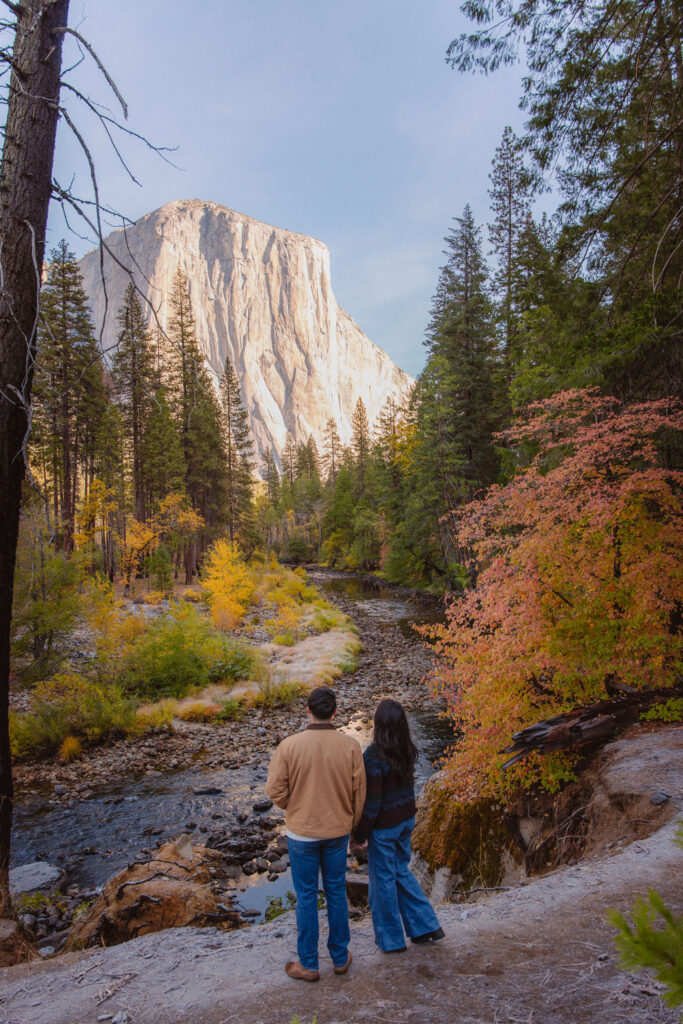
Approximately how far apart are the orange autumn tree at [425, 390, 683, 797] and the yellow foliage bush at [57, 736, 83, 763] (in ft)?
24.2

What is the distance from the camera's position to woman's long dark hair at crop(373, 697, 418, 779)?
2998mm

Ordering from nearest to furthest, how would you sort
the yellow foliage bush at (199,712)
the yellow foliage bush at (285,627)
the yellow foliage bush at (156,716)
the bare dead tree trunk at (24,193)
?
the bare dead tree trunk at (24,193) → the yellow foliage bush at (156,716) → the yellow foliage bush at (199,712) → the yellow foliage bush at (285,627)

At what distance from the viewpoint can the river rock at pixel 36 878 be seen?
5.87 m

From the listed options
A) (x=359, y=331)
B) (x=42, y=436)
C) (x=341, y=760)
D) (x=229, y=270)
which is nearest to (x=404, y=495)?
(x=42, y=436)

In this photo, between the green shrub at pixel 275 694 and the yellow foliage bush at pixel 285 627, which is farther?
the yellow foliage bush at pixel 285 627

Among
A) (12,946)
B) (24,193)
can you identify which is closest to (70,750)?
(12,946)

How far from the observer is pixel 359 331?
194m

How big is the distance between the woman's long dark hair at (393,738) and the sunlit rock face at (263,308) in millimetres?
146013

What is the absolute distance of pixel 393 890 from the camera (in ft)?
9.90

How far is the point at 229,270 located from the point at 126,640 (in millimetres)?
178662

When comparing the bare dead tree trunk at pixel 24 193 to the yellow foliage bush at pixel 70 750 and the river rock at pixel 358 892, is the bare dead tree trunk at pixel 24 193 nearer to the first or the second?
the river rock at pixel 358 892

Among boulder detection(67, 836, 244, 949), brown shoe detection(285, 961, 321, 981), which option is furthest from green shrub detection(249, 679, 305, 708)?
brown shoe detection(285, 961, 321, 981)

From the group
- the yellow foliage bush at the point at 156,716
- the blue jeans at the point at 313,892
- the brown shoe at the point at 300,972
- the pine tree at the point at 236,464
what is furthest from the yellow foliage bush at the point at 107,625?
the pine tree at the point at 236,464

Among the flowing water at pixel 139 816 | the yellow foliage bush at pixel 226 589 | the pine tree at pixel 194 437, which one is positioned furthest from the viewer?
the pine tree at pixel 194 437
